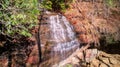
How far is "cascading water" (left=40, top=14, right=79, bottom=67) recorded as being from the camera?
6.76m

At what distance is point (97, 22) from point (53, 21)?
5.84 ft

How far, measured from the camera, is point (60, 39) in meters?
7.05

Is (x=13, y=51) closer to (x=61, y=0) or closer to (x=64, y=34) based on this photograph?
(x=64, y=34)

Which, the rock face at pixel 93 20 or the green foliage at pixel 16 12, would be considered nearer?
the green foliage at pixel 16 12

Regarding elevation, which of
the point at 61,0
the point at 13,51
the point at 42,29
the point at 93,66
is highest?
the point at 61,0

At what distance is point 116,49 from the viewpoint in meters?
7.77

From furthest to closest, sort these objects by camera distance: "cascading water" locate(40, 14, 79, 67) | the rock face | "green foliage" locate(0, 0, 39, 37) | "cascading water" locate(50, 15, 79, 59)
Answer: the rock face < "cascading water" locate(50, 15, 79, 59) < "cascading water" locate(40, 14, 79, 67) < "green foliage" locate(0, 0, 39, 37)

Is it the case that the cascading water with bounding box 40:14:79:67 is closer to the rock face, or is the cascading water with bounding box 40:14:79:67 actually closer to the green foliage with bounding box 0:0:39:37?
the rock face

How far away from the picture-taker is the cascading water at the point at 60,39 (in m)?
6.76

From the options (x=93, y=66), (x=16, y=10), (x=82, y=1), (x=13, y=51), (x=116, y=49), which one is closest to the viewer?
(x=16, y=10)

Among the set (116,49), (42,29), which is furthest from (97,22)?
(42,29)

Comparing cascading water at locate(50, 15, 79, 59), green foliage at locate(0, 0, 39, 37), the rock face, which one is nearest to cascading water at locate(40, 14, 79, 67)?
cascading water at locate(50, 15, 79, 59)

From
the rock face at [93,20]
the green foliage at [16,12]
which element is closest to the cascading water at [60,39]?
the rock face at [93,20]

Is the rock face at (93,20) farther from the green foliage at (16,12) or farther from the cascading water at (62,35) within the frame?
the green foliage at (16,12)
